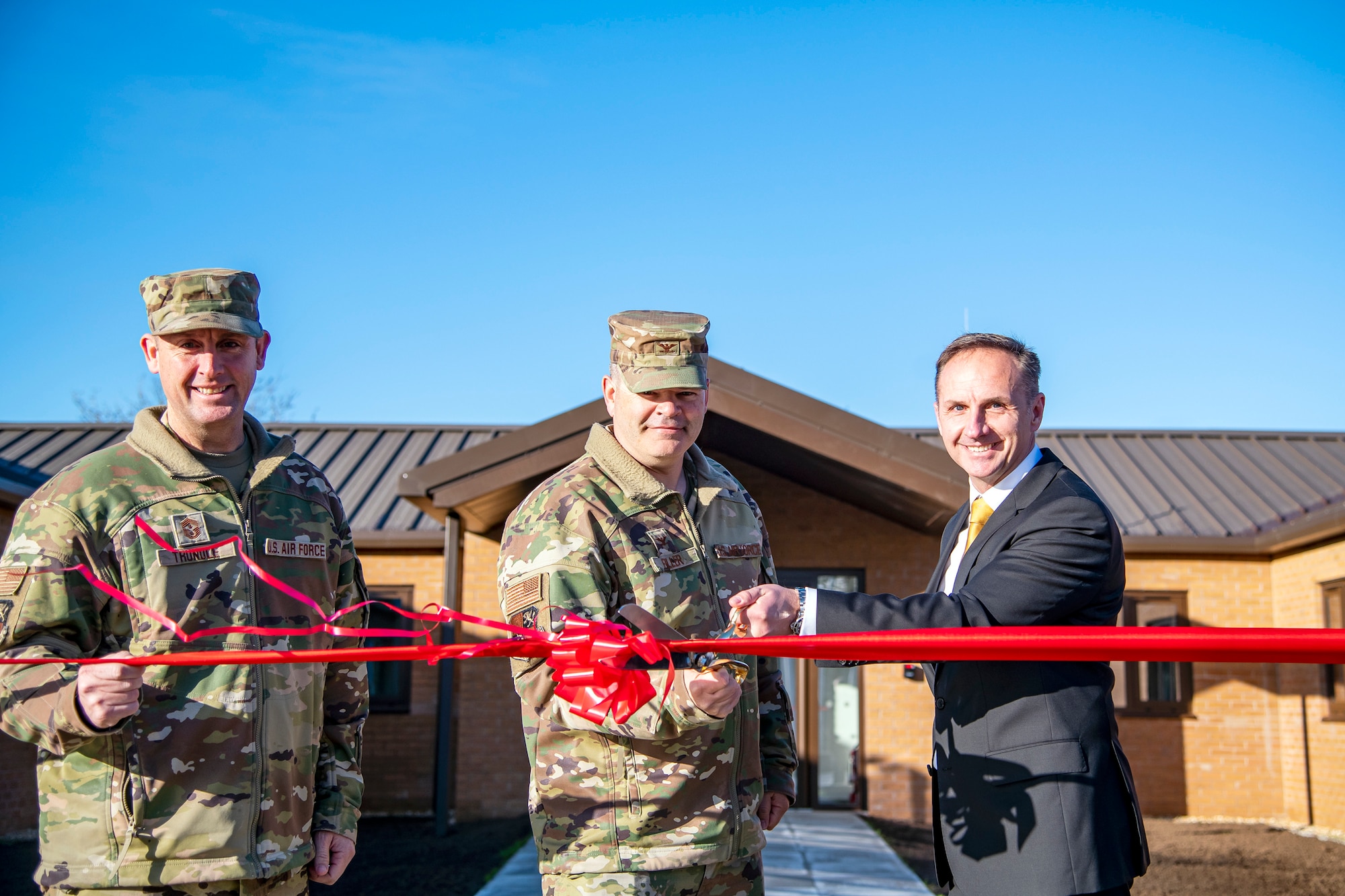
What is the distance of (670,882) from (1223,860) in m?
8.52

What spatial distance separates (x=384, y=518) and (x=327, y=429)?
12.2ft

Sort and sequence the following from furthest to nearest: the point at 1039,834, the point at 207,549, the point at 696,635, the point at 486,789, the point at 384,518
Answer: the point at 384,518 → the point at 486,789 → the point at 696,635 → the point at 207,549 → the point at 1039,834

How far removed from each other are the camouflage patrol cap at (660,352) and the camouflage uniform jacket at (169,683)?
95cm

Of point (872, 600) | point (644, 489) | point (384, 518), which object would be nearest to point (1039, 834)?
point (872, 600)

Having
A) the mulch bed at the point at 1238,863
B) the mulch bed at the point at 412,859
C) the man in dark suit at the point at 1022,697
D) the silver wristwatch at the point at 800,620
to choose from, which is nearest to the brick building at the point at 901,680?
the mulch bed at the point at 412,859

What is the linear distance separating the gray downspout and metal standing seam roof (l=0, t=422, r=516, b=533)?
1313 mm

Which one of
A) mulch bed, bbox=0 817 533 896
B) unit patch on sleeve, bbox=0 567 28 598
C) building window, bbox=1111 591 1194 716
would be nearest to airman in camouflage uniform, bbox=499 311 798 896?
unit patch on sleeve, bbox=0 567 28 598

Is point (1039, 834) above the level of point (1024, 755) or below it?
below

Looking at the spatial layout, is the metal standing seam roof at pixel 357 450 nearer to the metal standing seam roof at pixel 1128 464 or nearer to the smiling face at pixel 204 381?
the metal standing seam roof at pixel 1128 464

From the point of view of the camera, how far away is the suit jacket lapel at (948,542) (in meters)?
2.96

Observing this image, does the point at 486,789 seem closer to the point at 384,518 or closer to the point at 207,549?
the point at 384,518

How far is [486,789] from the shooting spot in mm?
11492

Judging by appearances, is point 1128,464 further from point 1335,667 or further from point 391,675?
point 391,675

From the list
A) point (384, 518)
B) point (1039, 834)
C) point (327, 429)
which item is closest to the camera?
point (1039, 834)
